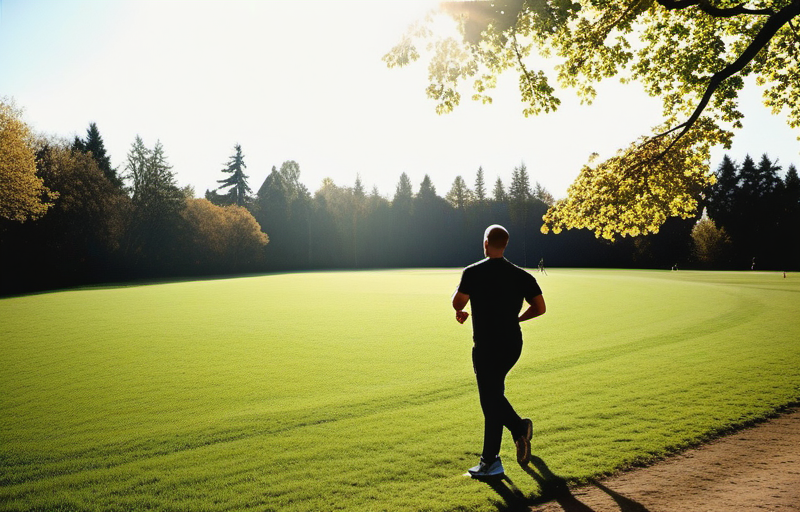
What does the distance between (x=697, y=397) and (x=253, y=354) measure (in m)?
9.44

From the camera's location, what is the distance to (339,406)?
7527 mm

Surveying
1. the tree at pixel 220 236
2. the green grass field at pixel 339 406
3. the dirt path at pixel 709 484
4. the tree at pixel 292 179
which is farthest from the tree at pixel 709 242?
the dirt path at pixel 709 484

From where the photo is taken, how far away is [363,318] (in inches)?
727

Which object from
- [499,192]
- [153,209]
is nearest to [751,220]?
[499,192]

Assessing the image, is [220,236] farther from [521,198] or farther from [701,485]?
[701,485]

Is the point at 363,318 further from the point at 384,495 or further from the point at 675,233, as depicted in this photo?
the point at 675,233

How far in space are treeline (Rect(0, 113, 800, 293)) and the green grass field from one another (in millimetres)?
35961

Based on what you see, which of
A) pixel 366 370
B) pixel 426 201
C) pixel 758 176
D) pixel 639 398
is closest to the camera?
pixel 639 398

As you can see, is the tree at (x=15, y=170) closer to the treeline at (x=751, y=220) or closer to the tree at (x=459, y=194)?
the tree at (x=459, y=194)

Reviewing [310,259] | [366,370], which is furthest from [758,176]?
[366,370]

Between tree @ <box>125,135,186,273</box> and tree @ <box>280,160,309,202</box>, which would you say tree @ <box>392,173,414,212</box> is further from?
tree @ <box>125,135,186,273</box>

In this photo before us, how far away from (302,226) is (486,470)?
9069cm

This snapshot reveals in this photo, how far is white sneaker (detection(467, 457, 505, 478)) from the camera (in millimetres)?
4906

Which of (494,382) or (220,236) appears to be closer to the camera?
(494,382)
